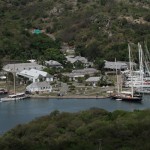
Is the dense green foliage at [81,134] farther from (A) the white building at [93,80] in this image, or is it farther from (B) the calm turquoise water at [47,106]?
(A) the white building at [93,80]

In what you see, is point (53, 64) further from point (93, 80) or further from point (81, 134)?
point (81, 134)

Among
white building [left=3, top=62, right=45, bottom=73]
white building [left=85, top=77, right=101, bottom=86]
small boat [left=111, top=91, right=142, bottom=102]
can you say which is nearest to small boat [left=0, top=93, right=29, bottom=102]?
white building [left=85, top=77, right=101, bottom=86]

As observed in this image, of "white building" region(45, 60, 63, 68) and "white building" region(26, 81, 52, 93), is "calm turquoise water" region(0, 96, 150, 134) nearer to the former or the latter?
"white building" region(26, 81, 52, 93)

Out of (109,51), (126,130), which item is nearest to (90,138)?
(126,130)

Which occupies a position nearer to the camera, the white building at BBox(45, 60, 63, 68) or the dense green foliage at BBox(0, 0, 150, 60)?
the white building at BBox(45, 60, 63, 68)

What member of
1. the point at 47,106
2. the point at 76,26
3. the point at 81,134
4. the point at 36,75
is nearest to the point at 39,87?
the point at 36,75
